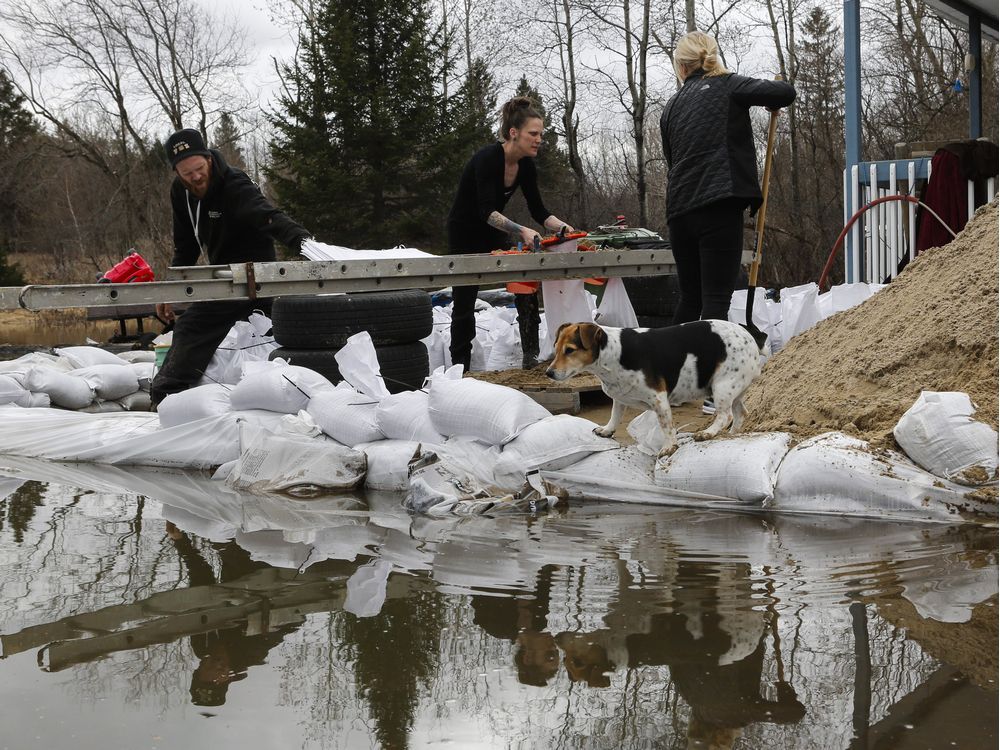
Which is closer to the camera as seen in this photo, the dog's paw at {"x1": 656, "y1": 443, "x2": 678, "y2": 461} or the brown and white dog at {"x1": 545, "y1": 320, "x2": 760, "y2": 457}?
the brown and white dog at {"x1": 545, "y1": 320, "x2": 760, "y2": 457}

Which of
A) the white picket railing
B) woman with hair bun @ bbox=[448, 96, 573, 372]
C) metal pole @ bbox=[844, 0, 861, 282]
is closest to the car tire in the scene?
woman with hair bun @ bbox=[448, 96, 573, 372]

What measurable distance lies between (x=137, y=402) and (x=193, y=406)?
104 inches

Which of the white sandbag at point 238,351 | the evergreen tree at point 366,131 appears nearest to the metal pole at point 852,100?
→ the white sandbag at point 238,351

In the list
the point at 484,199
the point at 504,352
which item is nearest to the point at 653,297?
the point at 504,352

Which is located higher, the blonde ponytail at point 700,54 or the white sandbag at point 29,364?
the blonde ponytail at point 700,54

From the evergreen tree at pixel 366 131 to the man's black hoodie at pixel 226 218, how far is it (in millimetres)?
18411

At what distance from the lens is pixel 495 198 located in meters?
6.55

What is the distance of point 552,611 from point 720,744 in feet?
2.98

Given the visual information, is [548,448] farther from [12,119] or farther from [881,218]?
[12,119]

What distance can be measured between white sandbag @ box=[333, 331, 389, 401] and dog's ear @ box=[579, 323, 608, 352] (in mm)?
1638

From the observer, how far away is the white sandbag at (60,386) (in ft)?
24.5

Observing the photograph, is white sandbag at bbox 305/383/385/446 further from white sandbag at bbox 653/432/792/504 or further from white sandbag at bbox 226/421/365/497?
white sandbag at bbox 653/432/792/504

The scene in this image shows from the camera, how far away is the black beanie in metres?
6.17

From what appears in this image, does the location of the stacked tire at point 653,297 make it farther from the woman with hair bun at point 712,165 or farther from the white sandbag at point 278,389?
the white sandbag at point 278,389
